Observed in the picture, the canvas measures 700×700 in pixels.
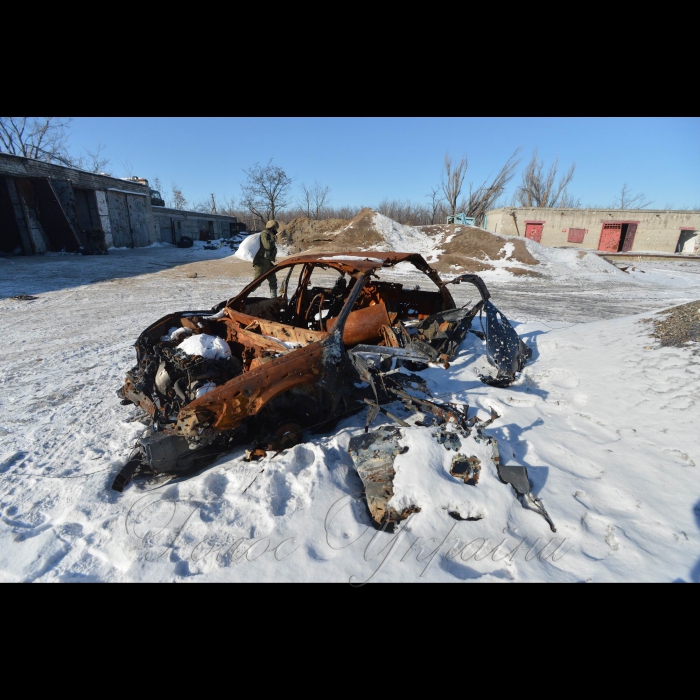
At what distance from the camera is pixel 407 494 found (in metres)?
2.44

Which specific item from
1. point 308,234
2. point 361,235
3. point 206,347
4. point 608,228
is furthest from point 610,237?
point 206,347

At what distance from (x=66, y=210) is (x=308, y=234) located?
39.3 ft

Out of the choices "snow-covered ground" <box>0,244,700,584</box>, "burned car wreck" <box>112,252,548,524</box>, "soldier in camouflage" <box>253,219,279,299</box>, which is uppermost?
"soldier in camouflage" <box>253,219,279,299</box>

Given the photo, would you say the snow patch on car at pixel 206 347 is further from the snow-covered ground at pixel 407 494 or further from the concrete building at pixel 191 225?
the concrete building at pixel 191 225

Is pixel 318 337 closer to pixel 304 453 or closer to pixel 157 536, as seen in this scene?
pixel 304 453

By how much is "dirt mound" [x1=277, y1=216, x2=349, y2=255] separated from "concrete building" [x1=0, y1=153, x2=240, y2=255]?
31.6 feet

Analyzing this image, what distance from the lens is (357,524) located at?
2.31m

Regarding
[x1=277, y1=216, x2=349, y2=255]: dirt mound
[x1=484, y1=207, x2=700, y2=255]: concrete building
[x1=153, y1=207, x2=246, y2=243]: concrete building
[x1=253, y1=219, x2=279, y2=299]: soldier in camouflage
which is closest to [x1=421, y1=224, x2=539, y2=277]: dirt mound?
[x1=277, y1=216, x2=349, y2=255]: dirt mound

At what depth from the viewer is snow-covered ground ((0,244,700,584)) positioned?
2.05 meters

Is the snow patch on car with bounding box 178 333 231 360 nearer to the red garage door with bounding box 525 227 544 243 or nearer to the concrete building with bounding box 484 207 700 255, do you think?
the concrete building with bounding box 484 207 700 255

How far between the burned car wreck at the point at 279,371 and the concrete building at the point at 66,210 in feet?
60.6
